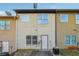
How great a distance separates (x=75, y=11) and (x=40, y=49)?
597 millimetres

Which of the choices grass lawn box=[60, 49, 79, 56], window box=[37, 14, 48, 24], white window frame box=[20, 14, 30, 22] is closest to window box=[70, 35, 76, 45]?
grass lawn box=[60, 49, 79, 56]

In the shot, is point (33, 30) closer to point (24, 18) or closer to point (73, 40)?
point (24, 18)

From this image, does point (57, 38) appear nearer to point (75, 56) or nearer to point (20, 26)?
point (75, 56)

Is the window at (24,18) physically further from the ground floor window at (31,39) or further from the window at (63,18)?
the window at (63,18)

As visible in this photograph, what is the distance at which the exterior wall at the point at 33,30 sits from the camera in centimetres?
251

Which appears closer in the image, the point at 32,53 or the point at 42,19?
the point at 32,53

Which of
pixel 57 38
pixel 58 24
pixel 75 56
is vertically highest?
pixel 58 24

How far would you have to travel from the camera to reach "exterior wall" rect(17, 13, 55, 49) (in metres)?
2.51

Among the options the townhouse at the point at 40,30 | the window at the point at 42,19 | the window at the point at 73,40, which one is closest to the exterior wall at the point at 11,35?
the townhouse at the point at 40,30

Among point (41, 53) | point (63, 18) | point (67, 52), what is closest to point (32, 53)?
point (41, 53)

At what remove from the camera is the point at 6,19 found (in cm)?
255

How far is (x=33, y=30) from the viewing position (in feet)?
8.24


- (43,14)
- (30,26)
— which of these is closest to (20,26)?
(30,26)

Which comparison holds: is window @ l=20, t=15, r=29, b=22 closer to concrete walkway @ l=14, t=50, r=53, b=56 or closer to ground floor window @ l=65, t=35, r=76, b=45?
concrete walkway @ l=14, t=50, r=53, b=56
